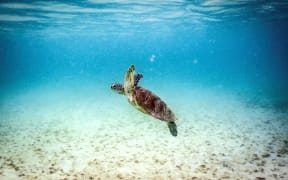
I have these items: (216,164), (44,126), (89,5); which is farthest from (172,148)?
(89,5)

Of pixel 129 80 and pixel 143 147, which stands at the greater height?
pixel 129 80

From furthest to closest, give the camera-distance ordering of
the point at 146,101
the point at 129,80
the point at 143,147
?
the point at 143,147, the point at 146,101, the point at 129,80

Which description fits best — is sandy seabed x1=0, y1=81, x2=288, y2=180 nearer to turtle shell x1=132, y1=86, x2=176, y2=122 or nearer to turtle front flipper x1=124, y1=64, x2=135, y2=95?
turtle shell x1=132, y1=86, x2=176, y2=122


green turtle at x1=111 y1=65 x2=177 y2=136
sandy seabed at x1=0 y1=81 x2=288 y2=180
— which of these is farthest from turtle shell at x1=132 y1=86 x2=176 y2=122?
sandy seabed at x1=0 y1=81 x2=288 y2=180

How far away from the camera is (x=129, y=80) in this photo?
180 inches

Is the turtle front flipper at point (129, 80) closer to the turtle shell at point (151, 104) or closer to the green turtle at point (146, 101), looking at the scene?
the green turtle at point (146, 101)

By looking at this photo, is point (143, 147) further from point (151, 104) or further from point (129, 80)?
point (129, 80)

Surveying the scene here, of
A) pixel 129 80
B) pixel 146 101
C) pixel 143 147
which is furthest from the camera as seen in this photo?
pixel 143 147

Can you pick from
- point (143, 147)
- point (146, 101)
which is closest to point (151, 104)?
point (146, 101)

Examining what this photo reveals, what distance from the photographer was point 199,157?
922cm

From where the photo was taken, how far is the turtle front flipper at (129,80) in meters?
4.38

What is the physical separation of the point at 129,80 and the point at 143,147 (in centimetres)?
646

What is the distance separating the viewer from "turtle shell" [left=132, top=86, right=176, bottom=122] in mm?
4926

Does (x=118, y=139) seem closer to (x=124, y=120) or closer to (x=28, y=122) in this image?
(x=124, y=120)
